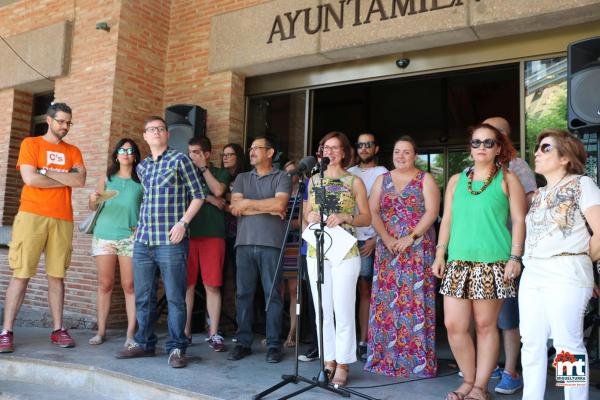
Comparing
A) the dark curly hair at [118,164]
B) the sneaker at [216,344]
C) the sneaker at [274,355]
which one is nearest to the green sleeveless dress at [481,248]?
the sneaker at [274,355]

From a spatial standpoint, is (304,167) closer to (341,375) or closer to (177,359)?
(341,375)

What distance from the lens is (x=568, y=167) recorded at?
9.45 ft

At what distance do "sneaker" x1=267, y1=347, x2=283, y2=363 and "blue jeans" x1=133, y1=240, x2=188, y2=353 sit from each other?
674 millimetres

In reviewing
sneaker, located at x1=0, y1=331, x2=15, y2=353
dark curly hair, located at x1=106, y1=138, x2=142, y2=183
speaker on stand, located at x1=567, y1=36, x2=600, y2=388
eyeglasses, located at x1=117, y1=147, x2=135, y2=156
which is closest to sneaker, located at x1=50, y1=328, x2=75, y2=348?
sneaker, located at x1=0, y1=331, x2=15, y2=353

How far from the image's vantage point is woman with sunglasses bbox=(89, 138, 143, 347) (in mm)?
4594

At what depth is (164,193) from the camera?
408cm

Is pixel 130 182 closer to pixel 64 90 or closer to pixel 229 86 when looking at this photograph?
pixel 229 86

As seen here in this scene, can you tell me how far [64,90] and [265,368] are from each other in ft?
15.3

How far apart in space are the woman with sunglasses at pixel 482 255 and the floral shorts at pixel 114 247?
107 inches

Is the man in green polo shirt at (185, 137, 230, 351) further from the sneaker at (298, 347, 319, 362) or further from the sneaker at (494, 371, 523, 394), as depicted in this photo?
the sneaker at (494, 371, 523, 394)

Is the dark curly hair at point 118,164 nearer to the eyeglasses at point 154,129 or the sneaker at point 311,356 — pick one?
the eyeglasses at point 154,129

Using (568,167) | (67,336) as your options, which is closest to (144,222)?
(67,336)

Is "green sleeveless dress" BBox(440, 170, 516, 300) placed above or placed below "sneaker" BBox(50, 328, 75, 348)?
above

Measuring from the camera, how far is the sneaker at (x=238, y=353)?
4277 mm
